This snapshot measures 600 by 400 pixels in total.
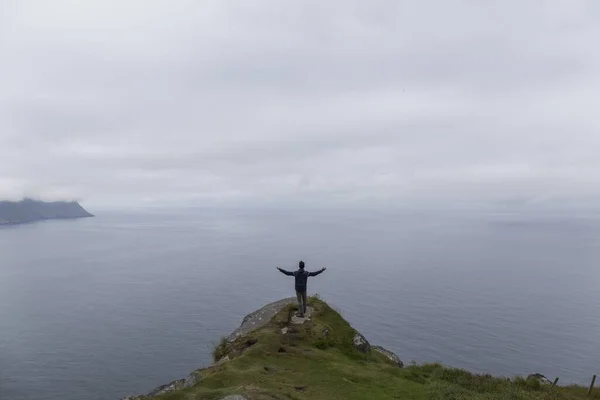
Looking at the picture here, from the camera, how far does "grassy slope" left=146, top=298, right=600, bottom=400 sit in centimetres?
1723

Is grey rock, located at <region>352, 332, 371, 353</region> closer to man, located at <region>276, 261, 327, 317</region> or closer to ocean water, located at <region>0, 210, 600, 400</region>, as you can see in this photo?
man, located at <region>276, 261, 327, 317</region>

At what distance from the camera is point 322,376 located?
1962cm

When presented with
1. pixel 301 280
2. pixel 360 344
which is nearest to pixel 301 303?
pixel 301 280

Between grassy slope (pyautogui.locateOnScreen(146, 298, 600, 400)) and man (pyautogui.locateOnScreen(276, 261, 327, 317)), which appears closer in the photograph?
grassy slope (pyautogui.locateOnScreen(146, 298, 600, 400))

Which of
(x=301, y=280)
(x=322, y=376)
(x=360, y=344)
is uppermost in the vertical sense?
(x=301, y=280)

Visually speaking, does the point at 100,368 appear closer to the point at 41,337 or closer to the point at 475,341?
the point at 41,337

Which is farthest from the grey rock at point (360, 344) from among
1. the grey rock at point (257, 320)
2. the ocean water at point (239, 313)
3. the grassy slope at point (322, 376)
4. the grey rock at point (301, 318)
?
the ocean water at point (239, 313)

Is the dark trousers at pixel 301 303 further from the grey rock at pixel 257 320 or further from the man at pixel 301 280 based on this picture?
the grey rock at pixel 257 320

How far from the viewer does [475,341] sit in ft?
232

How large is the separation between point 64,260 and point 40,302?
249 ft

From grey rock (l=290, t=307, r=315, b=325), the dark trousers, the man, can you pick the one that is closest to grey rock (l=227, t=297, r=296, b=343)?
grey rock (l=290, t=307, r=315, b=325)

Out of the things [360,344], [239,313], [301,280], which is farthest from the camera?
[239,313]

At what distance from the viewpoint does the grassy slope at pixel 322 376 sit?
17.2 m

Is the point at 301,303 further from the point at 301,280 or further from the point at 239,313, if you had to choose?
the point at 239,313
